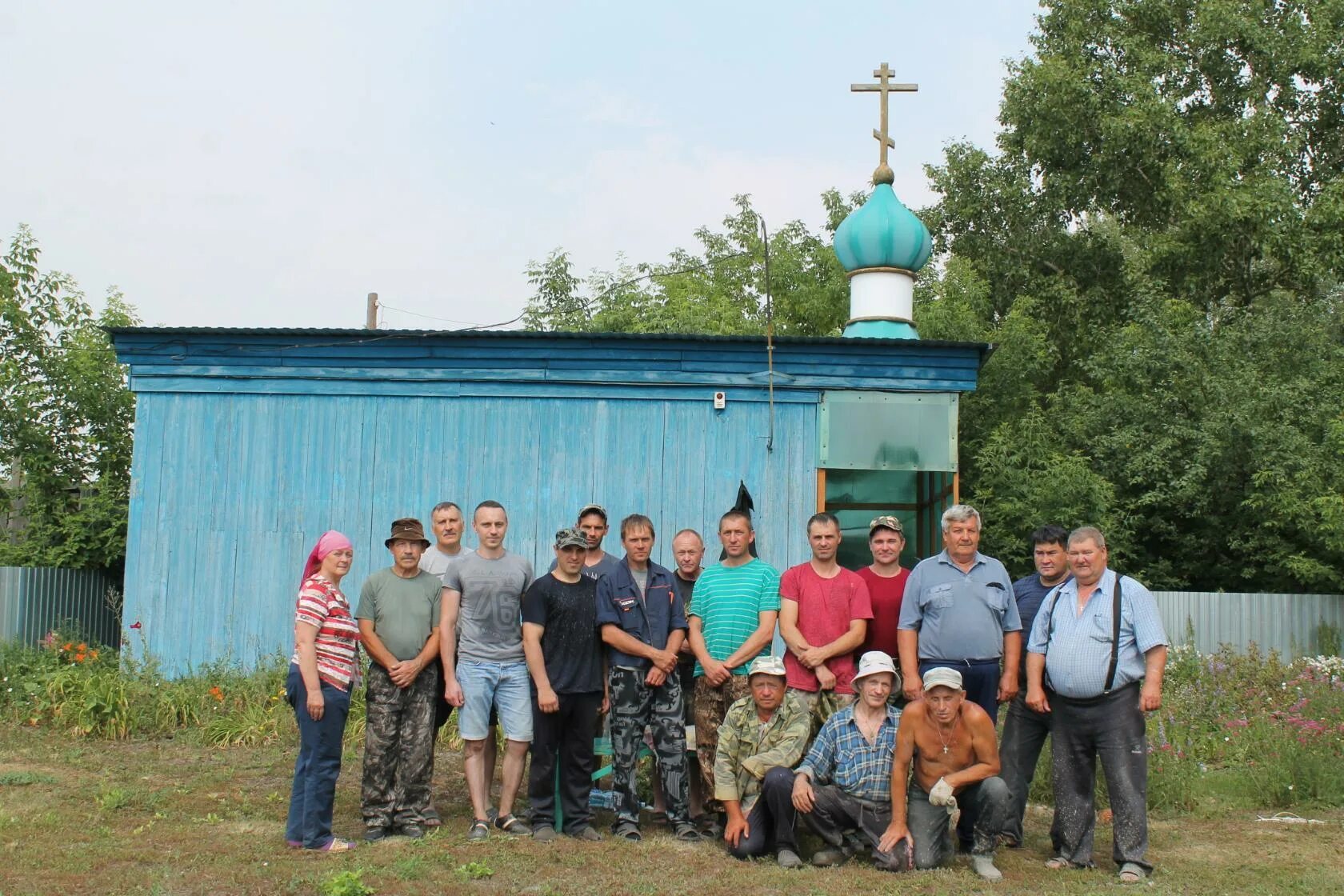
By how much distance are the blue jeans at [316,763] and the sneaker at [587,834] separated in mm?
1225

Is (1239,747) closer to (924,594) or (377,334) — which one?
(924,594)

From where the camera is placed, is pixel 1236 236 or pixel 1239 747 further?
pixel 1236 236

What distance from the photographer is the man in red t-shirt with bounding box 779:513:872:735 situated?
6398 millimetres

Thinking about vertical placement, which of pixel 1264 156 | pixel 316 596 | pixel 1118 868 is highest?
pixel 1264 156

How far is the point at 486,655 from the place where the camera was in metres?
6.57

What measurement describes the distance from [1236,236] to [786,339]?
1403 cm

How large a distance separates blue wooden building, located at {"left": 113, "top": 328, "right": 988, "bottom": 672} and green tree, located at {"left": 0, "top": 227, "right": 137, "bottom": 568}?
253 centimetres

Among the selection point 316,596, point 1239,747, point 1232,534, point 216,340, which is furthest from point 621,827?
point 1232,534

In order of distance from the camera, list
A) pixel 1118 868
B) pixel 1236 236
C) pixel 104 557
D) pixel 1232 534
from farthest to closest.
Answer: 1. pixel 1236 236
2. pixel 1232 534
3. pixel 104 557
4. pixel 1118 868

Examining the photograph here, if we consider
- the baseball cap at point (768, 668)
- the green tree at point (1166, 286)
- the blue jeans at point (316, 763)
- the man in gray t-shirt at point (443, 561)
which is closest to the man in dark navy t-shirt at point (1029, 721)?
the baseball cap at point (768, 668)

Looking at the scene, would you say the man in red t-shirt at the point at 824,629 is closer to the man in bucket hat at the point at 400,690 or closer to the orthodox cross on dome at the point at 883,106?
the man in bucket hat at the point at 400,690

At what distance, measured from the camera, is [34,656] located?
10539 millimetres

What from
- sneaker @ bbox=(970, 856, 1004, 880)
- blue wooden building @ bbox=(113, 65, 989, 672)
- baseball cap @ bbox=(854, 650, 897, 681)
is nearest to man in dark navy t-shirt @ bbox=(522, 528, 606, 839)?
baseball cap @ bbox=(854, 650, 897, 681)

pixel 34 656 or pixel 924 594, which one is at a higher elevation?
pixel 924 594
